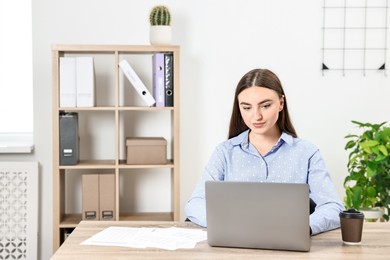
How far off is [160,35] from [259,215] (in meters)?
1.93

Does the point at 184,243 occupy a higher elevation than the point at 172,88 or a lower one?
lower

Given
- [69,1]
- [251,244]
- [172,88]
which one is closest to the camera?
[251,244]

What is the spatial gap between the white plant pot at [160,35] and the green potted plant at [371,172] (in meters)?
1.15

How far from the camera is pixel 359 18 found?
397cm

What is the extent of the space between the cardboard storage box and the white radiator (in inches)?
24.4

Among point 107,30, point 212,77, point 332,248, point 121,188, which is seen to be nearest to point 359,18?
point 212,77

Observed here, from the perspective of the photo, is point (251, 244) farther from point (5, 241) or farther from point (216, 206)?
point (5, 241)

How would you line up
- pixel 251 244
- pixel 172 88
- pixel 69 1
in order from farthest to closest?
pixel 69 1, pixel 172 88, pixel 251 244

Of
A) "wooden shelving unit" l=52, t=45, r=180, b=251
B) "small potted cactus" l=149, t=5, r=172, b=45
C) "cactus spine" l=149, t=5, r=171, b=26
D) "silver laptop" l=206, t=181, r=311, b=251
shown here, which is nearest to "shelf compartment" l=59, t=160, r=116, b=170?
"wooden shelving unit" l=52, t=45, r=180, b=251

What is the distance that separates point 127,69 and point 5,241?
1.27m

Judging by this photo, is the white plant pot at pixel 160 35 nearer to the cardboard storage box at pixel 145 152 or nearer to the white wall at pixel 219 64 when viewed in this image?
the white wall at pixel 219 64

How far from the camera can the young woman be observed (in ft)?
8.25

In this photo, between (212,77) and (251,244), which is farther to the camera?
(212,77)

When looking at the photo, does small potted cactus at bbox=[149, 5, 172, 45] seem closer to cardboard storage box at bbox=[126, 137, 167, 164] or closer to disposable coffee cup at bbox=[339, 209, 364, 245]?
cardboard storage box at bbox=[126, 137, 167, 164]
